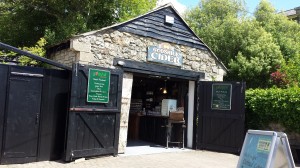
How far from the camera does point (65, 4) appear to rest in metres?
12.5

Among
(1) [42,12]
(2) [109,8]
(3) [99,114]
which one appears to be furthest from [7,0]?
(3) [99,114]

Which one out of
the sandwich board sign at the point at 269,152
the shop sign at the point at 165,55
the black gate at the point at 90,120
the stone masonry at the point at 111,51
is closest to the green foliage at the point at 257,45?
the shop sign at the point at 165,55

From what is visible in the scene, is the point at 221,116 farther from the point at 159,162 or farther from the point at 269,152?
the point at 269,152

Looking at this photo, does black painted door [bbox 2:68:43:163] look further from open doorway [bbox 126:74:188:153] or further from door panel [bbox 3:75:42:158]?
open doorway [bbox 126:74:188:153]

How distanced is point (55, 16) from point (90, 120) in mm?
7554

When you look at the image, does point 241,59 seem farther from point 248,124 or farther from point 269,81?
point 248,124

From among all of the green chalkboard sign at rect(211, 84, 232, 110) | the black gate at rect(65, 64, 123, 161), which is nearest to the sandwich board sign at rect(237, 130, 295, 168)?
the black gate at rect(65, 64, 123, 161)

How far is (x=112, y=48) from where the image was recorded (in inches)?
332

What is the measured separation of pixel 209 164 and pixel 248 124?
2.88m

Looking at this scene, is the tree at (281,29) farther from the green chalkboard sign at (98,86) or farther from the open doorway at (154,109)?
→ the green chalkboard sign at (98,86)

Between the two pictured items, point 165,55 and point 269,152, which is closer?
point 269,152

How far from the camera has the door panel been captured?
6.67 metres

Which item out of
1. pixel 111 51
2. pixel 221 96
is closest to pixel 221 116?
pixel 221 96

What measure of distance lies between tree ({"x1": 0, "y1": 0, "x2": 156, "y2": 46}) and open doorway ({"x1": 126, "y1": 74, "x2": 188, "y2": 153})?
3435mm
